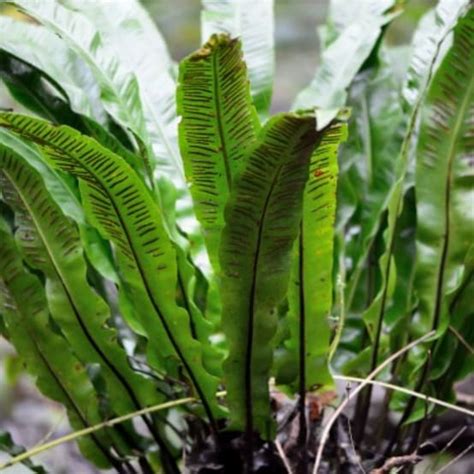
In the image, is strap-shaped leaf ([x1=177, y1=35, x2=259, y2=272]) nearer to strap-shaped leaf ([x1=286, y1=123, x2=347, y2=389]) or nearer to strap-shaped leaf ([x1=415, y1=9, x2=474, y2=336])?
strap-shaped leaf ([x1=286, y1=123, x2=347, y2=389])

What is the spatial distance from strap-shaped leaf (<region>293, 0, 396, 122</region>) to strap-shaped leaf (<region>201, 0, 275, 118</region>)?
52 mm

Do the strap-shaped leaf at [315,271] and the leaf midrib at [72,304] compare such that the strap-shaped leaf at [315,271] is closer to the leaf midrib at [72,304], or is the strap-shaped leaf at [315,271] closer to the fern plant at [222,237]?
the fern plant at [222,237]

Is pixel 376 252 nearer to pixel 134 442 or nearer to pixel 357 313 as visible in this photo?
pixel 357 313

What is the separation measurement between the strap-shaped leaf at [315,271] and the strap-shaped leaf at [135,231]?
3.8 inches

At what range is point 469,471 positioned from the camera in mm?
1228

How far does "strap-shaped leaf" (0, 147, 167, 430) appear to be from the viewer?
0.81 m

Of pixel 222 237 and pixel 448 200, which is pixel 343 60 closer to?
pixel 448 200

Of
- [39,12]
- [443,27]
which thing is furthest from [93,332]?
[443,27]

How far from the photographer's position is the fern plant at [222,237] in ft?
2.41

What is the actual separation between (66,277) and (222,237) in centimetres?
20

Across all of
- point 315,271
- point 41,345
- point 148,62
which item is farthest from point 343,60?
point 41,345

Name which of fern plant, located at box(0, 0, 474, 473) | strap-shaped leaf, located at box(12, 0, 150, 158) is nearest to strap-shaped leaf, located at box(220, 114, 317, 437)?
fern plant, located at box(0, 0, 474, 473)

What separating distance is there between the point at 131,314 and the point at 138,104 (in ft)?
0.71

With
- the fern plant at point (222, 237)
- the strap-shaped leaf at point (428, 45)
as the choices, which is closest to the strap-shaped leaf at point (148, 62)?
the fern plant at point (222, 237)
